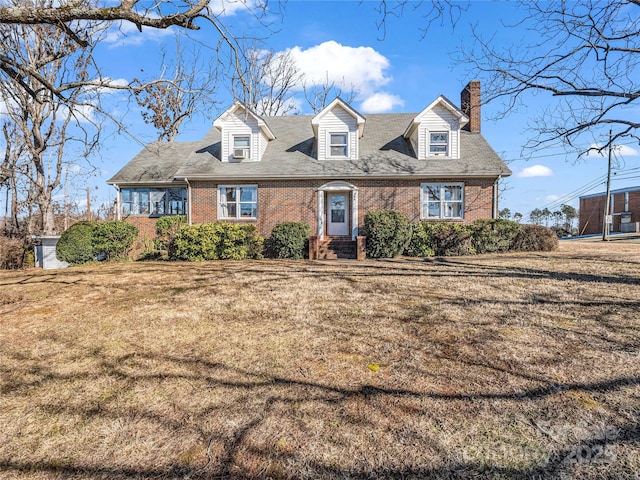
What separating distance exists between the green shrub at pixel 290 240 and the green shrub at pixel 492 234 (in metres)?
6.41

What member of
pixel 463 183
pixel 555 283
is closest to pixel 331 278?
pixel 555 283

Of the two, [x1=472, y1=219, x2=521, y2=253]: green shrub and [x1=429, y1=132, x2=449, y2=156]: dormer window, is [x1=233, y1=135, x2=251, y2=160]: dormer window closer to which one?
[x1=429, y1=132, x2=449, y2=156]: dormer window

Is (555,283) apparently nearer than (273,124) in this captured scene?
Yes

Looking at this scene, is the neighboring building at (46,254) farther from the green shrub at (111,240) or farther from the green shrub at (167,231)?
the green shrub at (167,231)

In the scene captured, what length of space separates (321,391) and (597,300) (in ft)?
16.0

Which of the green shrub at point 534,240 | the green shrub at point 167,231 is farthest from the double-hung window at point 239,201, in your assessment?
the green shrub at point 534,240

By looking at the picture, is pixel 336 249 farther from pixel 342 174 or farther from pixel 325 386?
pixel 325 386

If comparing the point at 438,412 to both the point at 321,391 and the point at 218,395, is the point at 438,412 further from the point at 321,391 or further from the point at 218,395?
the point at 218,395

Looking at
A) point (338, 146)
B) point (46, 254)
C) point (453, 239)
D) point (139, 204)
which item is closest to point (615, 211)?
point (453, 239)

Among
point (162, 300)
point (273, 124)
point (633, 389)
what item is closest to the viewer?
point (633, 389)

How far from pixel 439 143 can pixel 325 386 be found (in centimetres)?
1416

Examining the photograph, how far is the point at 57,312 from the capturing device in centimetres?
534

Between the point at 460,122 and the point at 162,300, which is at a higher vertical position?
the point at 460,122

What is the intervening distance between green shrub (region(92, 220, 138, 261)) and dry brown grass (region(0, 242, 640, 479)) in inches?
286
